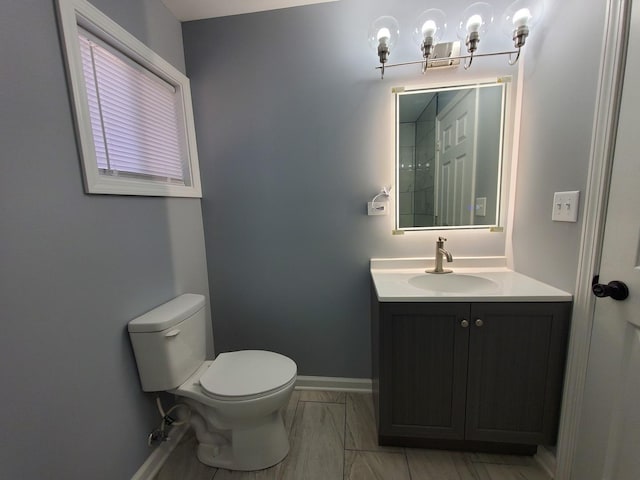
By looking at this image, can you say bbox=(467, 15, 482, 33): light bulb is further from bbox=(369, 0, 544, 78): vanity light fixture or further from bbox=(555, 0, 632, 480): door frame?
bbox=(555, 0, 632, 480): door frame

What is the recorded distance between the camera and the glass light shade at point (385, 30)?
1342 mm

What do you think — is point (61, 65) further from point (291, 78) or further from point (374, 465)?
point (374, 465)

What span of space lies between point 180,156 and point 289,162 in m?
0.67

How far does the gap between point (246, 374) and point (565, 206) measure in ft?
5.21

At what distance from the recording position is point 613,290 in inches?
34.1

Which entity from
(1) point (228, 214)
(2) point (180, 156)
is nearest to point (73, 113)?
(2) point (180, 156)

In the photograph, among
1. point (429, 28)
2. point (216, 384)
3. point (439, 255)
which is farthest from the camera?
point (439, 255)

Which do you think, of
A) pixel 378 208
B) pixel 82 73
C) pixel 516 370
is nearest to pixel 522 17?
pixel 378 208

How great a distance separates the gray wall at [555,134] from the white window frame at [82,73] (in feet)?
6.07

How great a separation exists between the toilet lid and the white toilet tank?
0.12m

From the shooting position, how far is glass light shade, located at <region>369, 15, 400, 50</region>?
1.34m

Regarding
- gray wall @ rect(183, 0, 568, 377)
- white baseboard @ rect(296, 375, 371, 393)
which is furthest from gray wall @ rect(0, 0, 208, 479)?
white baseboard @ rect(296, 375, 371, 393)

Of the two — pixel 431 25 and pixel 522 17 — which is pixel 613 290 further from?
pixel 431 25

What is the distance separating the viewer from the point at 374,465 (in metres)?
1.26
